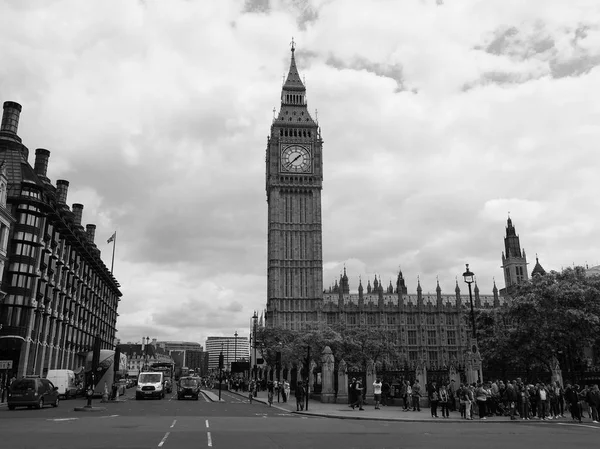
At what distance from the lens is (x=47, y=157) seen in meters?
69.6

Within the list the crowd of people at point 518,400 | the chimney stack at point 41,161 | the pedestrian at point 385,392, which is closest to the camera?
the crowd of people at point 518,400

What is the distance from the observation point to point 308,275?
114125mm

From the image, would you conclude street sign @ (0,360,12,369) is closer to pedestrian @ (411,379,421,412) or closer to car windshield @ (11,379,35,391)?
car windshield @ (11,379,35,391)

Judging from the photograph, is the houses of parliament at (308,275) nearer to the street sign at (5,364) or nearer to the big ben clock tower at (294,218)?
the big ben clock tower at (294,218)

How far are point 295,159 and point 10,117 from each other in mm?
67871

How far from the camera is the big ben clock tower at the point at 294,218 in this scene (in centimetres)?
11181

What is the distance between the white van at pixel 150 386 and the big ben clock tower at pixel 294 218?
6200 centimetres

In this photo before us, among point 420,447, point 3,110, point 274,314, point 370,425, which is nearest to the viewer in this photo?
point 420,447

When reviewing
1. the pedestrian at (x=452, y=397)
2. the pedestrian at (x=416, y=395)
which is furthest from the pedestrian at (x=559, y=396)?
the pedestrian at (x=416, y=395)

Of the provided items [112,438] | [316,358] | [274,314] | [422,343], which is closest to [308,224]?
[274,314]

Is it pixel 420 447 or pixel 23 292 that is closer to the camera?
pixel 420 447

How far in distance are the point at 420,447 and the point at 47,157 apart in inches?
2640

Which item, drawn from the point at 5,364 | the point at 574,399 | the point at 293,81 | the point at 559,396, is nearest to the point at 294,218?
the point at 293,81

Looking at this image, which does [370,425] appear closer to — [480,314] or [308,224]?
[480,314]
